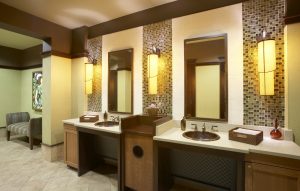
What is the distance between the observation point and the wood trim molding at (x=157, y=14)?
7.39 ft

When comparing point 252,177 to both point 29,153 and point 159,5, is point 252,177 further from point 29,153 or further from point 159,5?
point 29,153

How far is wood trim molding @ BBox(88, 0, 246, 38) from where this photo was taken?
7.39 ft

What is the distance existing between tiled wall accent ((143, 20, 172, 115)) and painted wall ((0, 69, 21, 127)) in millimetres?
4513

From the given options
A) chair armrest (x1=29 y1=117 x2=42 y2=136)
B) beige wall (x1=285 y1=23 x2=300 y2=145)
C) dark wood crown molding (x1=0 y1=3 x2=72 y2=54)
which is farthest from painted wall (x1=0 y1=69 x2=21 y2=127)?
beige wall (x1=285 y1=23 x2=300 y2=145)

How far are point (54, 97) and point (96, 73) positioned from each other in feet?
2.85

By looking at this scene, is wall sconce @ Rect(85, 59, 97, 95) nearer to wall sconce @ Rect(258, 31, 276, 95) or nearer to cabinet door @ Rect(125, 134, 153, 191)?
cabinet door @ Rect(125, 134, 153, 191)

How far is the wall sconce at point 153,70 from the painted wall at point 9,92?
4620 millimetres

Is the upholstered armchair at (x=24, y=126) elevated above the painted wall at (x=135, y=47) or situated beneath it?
situated beneath

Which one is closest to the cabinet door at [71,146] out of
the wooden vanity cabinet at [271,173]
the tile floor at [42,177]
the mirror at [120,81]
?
the tile floor at [42,177]

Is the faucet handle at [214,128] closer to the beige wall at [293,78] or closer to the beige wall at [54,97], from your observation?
the beige wall at [293,78]

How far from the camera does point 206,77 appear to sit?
223cm

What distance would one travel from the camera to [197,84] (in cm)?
229

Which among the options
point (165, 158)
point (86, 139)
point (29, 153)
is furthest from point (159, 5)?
point (29, 153)

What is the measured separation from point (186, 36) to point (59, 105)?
2569 millimetres
